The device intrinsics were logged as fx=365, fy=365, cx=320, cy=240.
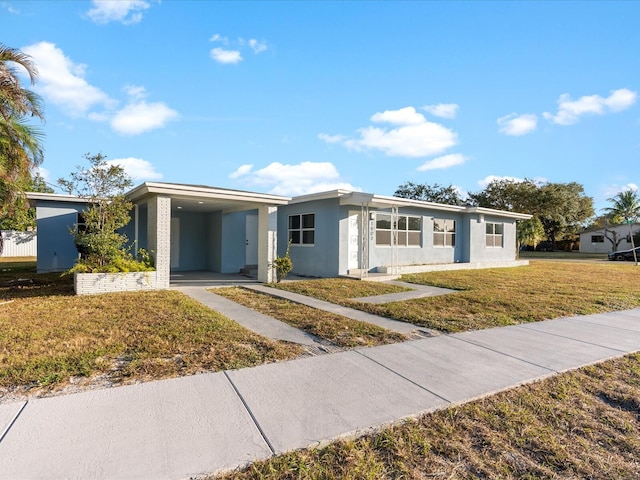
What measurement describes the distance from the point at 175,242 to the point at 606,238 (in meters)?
44.0

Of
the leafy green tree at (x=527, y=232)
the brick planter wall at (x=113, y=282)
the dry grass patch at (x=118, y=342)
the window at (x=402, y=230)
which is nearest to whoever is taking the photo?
the dry grass patch at (x=118, y=342)

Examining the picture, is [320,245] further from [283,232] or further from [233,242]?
[233,242]

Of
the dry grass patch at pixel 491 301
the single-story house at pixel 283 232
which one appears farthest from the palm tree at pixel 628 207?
the dry grass patch at pixel 491 301

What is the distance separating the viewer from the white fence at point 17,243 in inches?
955

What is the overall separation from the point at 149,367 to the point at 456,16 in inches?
428

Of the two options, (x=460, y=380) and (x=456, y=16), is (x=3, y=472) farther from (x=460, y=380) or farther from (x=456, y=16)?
(x=456, y=16)

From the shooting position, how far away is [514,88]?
38.6 feet

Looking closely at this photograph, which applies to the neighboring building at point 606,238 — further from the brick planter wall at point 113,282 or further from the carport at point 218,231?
the brick planter wall at point 113,282

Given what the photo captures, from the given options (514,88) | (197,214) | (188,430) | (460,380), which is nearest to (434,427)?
(460,380)

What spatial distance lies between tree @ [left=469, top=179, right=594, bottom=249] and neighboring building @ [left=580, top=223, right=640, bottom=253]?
11.9 ft

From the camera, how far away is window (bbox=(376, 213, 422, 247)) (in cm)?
1466

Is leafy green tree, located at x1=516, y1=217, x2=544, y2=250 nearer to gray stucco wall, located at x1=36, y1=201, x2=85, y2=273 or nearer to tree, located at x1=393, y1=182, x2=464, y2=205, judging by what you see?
tree, located at x1=393, y1=182, x2=464, y2=205

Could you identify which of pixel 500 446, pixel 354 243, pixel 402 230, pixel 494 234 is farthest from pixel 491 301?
pixel 494 234

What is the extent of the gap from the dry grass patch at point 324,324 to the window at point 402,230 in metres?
7.15
